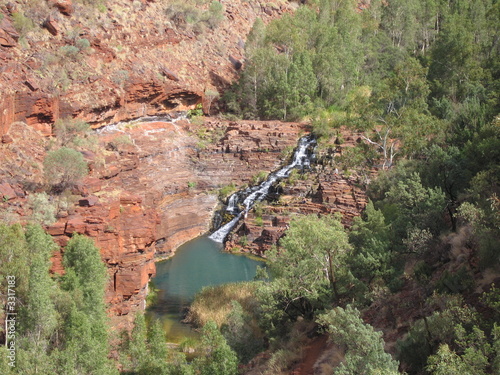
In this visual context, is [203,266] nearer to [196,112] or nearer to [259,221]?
[259,221]

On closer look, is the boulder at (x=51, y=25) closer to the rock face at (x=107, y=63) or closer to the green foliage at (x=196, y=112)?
the rock face at (x=107, y=63)

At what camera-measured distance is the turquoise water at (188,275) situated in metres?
29.2

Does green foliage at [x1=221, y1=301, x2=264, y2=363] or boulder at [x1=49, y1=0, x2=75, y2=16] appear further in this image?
boulder at [x1=49, y1=0, x2=75, y2=16]

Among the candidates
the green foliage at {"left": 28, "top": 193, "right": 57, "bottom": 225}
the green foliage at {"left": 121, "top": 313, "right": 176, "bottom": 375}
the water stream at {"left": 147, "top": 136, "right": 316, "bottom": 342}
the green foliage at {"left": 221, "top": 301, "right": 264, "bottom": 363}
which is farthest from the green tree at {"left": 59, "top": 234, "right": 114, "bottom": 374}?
the water stream at {"left": 147, "top": 136, "right": 316, "bottom": 342}

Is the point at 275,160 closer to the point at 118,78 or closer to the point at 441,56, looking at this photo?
the point at 118,78

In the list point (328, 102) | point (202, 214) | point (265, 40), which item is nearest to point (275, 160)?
point (202, 214)

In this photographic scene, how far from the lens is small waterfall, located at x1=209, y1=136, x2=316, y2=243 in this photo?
41.1 m

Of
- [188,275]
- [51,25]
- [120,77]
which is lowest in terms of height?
[188,275]

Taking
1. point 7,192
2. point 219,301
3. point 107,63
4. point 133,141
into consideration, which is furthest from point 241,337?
point 107,63

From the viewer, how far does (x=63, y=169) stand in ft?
100

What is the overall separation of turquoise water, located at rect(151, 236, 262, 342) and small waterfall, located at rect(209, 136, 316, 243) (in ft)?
5.21

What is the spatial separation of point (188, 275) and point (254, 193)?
11.0 m

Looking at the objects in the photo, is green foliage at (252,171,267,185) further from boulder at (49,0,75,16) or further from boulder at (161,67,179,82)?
boulder at (49,0,75,16)

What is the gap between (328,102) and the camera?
5509cm
